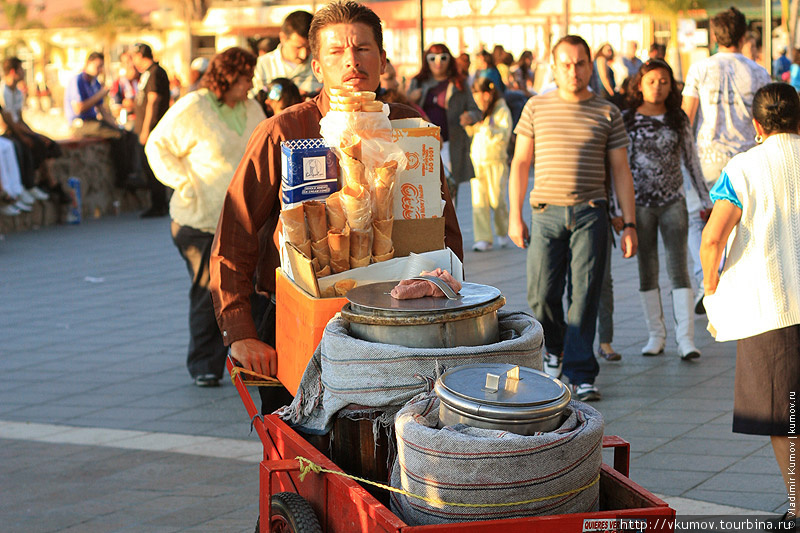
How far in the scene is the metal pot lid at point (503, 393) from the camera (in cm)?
234

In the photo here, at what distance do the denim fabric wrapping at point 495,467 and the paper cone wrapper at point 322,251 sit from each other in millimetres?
768

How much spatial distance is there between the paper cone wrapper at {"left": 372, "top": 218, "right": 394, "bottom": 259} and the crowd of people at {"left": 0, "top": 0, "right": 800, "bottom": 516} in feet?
1.60

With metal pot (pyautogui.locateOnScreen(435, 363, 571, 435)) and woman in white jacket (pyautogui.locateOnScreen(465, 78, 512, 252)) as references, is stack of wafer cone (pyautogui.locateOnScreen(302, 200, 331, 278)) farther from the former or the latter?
woman in white jacket (pyautogui.locateOnScreen(465, 78, 512, 252))

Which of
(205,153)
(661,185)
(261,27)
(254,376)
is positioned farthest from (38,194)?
(261,27)

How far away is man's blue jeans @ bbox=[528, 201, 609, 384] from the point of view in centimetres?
627

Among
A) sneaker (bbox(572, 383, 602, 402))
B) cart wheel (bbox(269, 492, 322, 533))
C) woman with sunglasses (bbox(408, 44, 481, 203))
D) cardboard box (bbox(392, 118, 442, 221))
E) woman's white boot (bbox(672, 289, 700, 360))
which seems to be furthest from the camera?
woman with sunglasses (bbox(408, 44, 481, 203))

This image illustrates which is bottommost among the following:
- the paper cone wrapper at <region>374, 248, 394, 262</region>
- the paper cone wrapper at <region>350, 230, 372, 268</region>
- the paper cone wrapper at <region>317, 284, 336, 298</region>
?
the paper cone wrapper at <region>317, 284, 336, 298</region>

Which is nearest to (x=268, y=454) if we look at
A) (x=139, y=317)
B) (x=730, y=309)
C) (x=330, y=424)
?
(x=330, y=424)

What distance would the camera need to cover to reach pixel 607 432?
5.58m

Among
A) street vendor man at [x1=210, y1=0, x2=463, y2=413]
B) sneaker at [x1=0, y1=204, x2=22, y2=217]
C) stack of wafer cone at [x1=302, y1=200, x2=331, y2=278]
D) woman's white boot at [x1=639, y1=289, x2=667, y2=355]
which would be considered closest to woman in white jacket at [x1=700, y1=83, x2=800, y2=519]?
street vendor man at [x1=210, y1=0, x2=463, y2=413]

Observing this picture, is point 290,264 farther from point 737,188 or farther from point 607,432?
point 607,432

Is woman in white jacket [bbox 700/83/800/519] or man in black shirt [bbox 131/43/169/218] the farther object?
man in black shirt [bbox 131/43/169/218]

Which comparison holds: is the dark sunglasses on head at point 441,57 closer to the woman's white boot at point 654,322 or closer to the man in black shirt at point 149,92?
the man in black shirt at point 149,92

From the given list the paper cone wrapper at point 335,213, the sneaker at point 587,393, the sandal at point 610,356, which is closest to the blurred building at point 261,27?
the sandal at point 610,356
